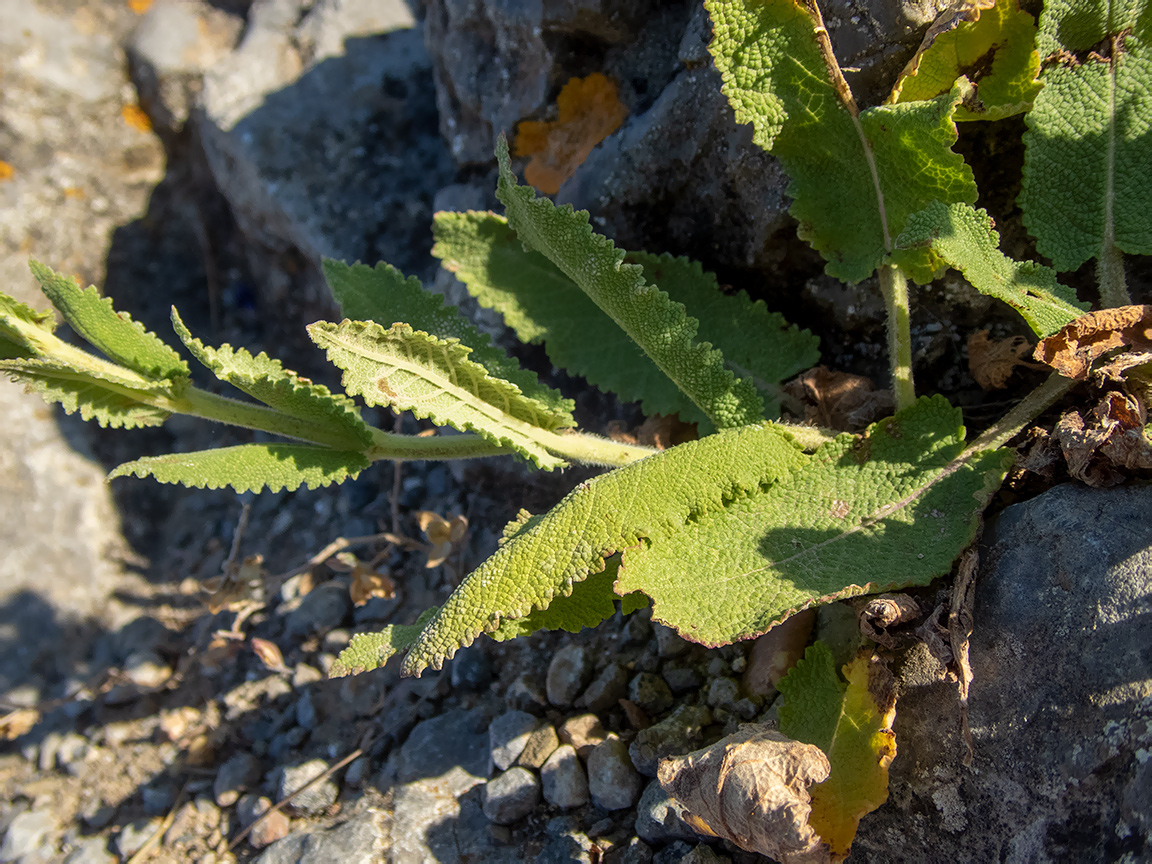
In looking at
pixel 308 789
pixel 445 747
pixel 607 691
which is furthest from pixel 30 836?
pixel 607 691

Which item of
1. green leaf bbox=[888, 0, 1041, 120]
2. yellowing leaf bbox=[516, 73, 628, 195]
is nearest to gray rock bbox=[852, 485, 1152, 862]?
green leaf bbox=[888, 0, 1041, 120]

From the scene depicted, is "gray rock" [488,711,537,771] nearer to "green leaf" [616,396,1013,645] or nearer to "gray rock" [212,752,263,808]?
"green leaf" [616,396,1013,645]

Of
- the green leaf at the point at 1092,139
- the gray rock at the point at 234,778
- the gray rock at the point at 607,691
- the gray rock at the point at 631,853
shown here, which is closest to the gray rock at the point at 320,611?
the gray rock at the point at 234,778

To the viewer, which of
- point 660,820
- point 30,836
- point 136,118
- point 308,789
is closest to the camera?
point 660,820

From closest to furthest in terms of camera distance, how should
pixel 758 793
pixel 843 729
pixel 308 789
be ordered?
pixel 758 793 < pixel 843 729 < pixel 308 789

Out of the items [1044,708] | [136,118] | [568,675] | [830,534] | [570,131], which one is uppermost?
[136,118]

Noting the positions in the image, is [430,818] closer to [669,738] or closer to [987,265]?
[669,738]
